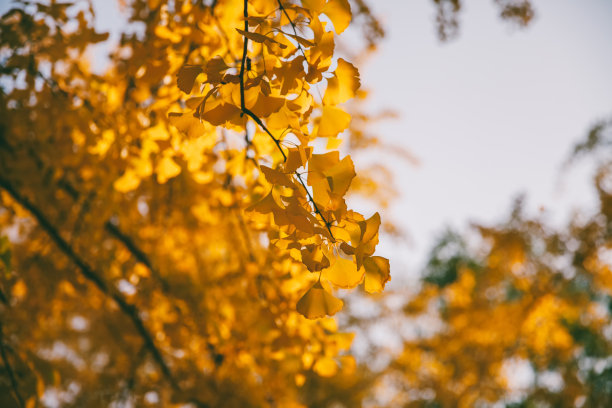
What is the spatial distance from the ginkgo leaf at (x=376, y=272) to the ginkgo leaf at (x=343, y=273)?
1 centimetres

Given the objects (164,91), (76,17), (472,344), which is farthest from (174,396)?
(472,344)

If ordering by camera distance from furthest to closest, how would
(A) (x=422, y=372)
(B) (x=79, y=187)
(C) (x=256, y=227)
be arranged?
1. (A) (x=422, y=372)
2. (B) (x=79, y=187)
3. (C) (x=256, y=227)

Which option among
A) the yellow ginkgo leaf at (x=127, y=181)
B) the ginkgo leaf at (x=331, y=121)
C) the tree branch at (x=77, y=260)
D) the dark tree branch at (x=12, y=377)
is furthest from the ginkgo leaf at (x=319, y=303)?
the tree branch at (x=77, y=260)

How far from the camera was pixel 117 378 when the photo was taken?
98.4 inches

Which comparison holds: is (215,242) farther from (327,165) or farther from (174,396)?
(327,165)

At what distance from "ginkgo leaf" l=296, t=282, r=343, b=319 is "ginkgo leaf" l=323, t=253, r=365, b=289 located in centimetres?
3

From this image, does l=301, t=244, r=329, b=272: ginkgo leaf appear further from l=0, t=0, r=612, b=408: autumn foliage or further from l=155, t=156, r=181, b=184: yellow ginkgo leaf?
l=155, t=156, r=181, b=184: yellow ginkgo leaf

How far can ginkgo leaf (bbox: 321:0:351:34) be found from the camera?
652 mm

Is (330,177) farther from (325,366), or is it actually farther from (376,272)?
(325,366)

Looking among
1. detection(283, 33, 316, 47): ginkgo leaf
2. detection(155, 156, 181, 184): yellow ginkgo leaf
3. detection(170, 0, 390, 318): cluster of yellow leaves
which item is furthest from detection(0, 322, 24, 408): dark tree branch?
detection(283, 33, 316, 47): ginkgo leaf

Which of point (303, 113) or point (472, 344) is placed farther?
point (472, 344)

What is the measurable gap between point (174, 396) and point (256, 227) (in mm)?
1204

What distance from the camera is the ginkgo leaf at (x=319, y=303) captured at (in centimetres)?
63

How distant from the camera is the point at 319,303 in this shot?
63 cm
